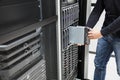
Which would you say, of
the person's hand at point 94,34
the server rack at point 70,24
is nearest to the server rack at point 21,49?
the server rack at point 70,24

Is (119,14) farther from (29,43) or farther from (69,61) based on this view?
(29,43)

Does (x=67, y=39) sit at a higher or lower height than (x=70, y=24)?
lower

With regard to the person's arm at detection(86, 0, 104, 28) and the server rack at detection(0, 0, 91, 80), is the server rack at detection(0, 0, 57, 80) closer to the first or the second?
the server rack at detection(0, 0, 91, 80)

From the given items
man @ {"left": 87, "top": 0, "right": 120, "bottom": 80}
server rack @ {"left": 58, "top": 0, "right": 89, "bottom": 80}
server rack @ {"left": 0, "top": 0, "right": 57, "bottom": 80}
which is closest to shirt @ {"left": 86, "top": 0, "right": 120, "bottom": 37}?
man @ {"left": 87, "top": 0, "right": 120, "bottom": 80}

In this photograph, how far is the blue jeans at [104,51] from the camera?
1.78 metres

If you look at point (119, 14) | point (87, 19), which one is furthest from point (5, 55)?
point (87, 19)

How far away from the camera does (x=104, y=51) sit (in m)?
1.93

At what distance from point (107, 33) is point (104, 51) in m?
0.32

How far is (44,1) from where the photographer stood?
1.52 m

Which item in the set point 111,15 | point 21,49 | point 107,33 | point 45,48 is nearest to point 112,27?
point 107,33

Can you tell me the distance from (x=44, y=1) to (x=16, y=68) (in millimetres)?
602

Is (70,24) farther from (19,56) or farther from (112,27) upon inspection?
(19,56)

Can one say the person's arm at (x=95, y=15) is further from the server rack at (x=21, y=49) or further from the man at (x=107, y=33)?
the server rack at (x=21, y=49)

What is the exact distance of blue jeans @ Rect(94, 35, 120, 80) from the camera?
178 cm
